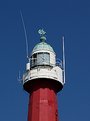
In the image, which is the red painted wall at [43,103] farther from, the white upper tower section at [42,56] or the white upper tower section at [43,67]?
the white upper tower section at [42,56]

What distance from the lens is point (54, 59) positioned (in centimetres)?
3002

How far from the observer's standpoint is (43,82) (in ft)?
94.5

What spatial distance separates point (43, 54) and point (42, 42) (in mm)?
1635

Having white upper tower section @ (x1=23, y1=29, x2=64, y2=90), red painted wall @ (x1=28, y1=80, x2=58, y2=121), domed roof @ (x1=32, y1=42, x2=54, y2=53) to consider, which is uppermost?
domed roof @ (x1=32, y1=42, x2=54, y2=53)

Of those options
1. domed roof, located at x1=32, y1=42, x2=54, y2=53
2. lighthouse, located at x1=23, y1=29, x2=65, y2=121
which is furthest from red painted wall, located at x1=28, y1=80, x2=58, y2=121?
domed roof, located at x1=32, y1=42, x2=54, y2=53

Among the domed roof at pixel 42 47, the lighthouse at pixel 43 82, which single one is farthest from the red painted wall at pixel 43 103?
the domed roof at pixel 42 47

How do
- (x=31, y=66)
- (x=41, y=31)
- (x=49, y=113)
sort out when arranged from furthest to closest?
(x=41, y=31), (x=31, y=66), (x=49, y=113)

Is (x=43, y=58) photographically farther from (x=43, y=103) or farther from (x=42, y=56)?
(x=43, y=103)

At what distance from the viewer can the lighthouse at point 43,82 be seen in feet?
91.7

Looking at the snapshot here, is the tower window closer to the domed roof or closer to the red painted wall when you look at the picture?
the domed roof

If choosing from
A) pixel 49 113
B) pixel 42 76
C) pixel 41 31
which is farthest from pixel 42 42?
pixel 49 113

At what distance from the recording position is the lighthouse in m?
28.0

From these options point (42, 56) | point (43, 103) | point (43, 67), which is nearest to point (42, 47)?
point (42, 56)
